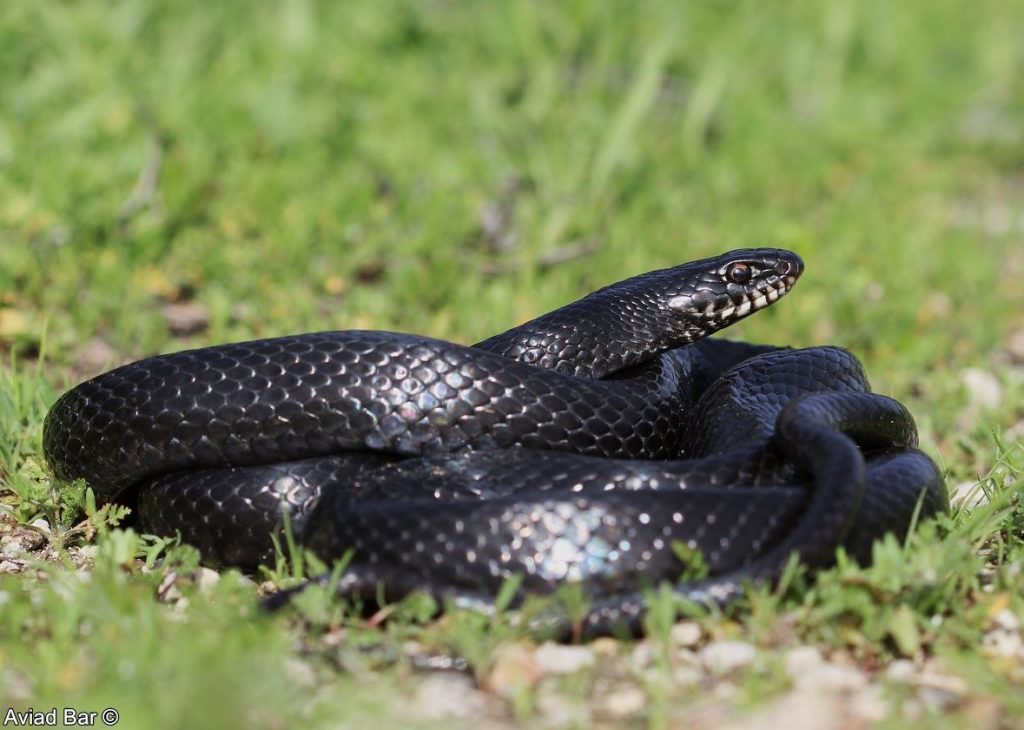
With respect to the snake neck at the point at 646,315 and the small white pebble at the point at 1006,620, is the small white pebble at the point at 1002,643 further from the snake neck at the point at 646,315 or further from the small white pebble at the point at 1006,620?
the snake neck at the point at 646,315

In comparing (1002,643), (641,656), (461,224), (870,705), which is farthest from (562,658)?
(461,224)

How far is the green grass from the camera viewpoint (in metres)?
3.38

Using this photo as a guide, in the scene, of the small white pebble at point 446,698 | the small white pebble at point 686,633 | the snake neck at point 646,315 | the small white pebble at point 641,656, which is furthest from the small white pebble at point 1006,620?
the snake neck at point 646,315

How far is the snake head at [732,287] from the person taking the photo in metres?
5.14

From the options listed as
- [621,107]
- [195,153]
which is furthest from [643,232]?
[195,153]

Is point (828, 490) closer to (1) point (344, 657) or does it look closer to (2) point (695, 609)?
(2) point (695, 609)

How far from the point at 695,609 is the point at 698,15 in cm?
931

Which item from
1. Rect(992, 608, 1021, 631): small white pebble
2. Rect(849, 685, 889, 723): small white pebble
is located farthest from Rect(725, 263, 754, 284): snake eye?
Rect(849, 685, 889, 723): small white pebble

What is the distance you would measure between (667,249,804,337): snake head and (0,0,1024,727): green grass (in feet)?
3.36

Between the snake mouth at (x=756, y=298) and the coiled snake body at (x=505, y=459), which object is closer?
the coiled snake body at (x=505, y=459)

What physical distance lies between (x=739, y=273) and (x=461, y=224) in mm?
3260

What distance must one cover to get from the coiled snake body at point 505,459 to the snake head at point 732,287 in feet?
0.85

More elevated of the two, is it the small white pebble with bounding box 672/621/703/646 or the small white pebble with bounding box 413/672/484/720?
the small white pebble with bounding box 672/621/703/646

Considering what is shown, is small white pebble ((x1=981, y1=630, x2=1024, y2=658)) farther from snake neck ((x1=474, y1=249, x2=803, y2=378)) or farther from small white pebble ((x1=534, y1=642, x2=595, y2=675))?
snake neck ((x1=474, y1=249, x2=803, y2=378))
